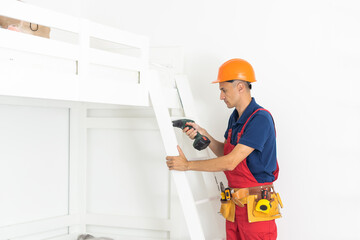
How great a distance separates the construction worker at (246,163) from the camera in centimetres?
224

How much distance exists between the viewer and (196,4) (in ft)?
9.63

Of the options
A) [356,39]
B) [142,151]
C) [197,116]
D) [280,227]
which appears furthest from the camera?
[142,151]

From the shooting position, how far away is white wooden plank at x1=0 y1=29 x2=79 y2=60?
67.9 inches

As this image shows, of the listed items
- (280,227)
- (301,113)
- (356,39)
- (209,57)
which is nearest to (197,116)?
(209,57)

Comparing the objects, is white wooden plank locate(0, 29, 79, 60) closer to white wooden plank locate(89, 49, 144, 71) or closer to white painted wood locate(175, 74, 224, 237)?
white wooden plank locate(89, 49, 144, 71)

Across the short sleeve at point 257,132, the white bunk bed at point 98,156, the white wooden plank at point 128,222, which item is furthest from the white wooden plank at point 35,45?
the white wooden plank at point 128,222

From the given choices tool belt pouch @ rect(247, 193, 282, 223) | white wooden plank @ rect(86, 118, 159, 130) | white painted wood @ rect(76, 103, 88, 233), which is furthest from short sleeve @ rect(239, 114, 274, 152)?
white painted wood @ rect(76, 103, 88, 233)

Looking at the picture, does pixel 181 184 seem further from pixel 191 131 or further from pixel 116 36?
pixel 116 36

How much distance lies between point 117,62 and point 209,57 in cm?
85

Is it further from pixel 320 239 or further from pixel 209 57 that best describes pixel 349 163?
pixel 209 57

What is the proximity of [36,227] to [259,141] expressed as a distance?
175 centimetres

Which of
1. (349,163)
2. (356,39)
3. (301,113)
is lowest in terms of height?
(349,163)

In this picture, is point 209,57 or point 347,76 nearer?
point 347,76

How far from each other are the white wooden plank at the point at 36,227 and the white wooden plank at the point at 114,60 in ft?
4.52
